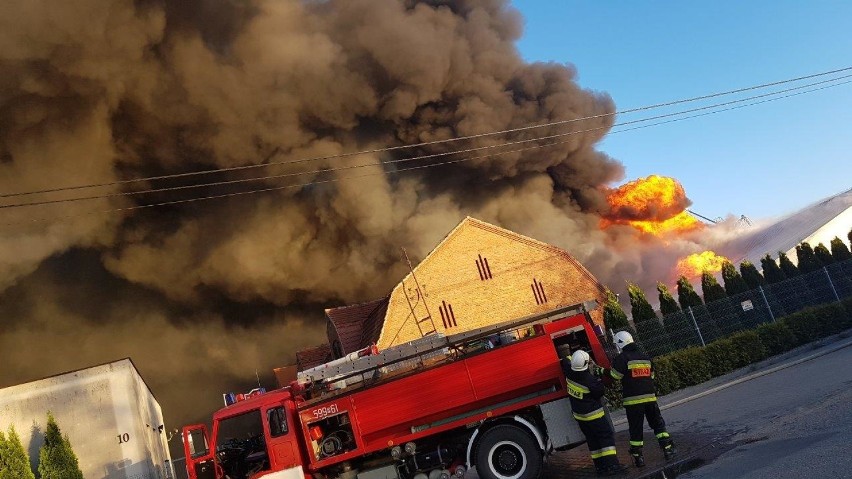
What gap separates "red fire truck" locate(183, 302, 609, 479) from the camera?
640cm

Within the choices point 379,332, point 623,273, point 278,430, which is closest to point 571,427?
point 278,430

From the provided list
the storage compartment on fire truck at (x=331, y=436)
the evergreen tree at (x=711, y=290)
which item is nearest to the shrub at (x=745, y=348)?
the evergreen tree at (x=711, y=290)

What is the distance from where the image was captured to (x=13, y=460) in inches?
412

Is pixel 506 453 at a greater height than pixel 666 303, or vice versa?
pixel 666 303

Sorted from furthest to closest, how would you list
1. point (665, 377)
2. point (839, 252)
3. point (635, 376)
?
point (839, 252) → point (665, 377) → point (635, 376)

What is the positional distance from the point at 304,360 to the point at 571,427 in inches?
848

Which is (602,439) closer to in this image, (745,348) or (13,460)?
(745,348)

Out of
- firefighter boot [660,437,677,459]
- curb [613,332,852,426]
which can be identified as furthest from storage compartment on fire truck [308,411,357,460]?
curb [613,332,852,426]

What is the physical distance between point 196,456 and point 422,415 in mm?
2830

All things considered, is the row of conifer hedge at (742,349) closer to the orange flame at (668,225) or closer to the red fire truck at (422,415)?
the red fire truck at (422,415)

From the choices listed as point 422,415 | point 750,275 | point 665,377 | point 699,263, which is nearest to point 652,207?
point 699,263

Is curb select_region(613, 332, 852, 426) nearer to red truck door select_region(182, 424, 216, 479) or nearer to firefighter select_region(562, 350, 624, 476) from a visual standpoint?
firefighter select_region(562, 350, 624, 476)

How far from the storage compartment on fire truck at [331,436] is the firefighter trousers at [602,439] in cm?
261

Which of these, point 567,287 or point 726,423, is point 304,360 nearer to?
point 567,287
